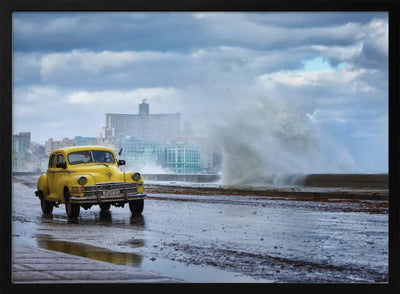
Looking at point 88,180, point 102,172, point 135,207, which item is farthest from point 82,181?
point 135,207

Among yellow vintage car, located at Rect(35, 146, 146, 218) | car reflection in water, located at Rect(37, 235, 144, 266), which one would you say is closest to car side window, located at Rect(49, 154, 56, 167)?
yellow vintage car, located at Rect(35, 146, 146, 218)

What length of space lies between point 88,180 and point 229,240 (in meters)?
3.43

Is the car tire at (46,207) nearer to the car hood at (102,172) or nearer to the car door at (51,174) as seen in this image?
the car door at (51,174)

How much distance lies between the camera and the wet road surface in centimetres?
731

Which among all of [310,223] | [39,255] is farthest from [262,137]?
[39,255]

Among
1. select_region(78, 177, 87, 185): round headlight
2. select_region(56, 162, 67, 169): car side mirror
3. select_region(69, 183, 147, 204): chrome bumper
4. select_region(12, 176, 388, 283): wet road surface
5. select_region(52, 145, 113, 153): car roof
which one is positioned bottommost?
select_region(12, 176, 388, 283): wet road surface

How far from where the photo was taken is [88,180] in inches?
490

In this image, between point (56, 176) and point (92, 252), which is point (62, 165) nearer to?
point (56, 176)

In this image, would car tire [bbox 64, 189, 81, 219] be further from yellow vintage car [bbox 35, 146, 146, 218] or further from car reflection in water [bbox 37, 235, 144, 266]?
car reflection in water [bbox 37, 235, 144, 266]

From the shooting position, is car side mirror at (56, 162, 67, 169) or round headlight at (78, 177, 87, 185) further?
car side mirror at (56, 162, 67, 169)
